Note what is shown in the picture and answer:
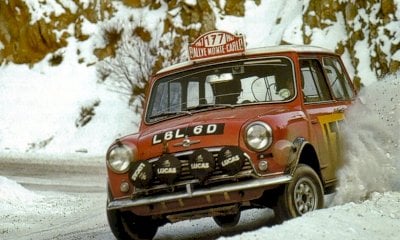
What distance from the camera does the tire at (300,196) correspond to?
19.7 feet

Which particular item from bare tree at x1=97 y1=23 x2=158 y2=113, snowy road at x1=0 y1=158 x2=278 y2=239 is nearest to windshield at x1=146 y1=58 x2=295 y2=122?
snowy road at x1=0 y1=158 x2=278 y2=239

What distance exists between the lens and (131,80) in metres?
30.9

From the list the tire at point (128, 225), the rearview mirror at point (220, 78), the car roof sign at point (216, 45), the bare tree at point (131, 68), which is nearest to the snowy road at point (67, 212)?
the tire at point (128, 225)

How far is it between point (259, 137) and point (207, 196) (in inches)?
25.0

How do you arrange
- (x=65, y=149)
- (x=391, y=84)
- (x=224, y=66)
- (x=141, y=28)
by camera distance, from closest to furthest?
(x=224, y=66) < (x=391, y=84) < (x=65, y=149) < (x=141, y=28)

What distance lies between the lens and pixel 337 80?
26.2ft

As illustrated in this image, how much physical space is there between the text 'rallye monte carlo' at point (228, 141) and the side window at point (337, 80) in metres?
0.04

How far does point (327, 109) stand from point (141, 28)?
26.9 meters

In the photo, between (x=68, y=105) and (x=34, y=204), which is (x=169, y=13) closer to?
(x=68, y=105)

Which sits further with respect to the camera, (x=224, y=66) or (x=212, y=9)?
(x=212, y=9)

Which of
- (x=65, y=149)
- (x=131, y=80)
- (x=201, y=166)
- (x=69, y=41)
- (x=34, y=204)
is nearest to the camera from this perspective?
(x=201, y=166)

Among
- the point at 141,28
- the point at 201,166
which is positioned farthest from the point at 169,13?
the point at 201,166

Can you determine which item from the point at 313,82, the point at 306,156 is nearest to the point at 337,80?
the point at 313,82

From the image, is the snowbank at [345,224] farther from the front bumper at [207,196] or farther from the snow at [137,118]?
the front bumper at [207,196]
